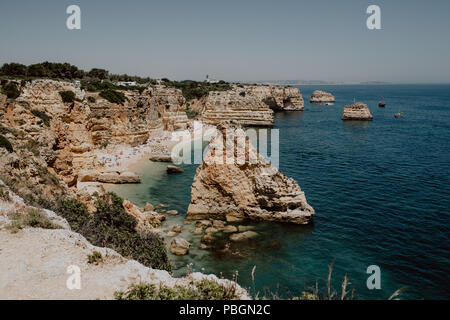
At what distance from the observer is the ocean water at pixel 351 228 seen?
1612 centimetres

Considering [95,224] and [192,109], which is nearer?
[95,224]

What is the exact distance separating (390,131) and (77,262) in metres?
69.5

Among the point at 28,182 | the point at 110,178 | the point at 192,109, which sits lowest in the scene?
the point at 110,178

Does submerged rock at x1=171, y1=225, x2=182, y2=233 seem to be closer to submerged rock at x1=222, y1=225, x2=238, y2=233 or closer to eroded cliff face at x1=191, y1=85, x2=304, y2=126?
submerged rock at x1=222, y1=225, x2=238, y2=233

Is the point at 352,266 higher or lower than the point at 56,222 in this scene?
lower

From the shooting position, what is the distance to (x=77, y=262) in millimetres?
7875

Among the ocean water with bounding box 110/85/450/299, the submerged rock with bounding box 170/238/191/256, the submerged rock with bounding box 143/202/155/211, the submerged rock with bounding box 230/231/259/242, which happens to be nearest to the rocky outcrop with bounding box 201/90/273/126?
the ocean water with bounding box 110/85/450/299

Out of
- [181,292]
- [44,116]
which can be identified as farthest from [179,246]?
[44,116]

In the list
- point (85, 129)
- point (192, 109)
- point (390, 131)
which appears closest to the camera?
point (85, 129)

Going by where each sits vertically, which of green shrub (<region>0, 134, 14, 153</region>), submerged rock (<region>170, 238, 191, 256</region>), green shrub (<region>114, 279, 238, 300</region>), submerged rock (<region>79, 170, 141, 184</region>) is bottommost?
submerged rock (<region>170, 238, 191, 256</region>)

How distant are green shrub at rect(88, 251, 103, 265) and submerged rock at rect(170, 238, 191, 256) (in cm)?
1057

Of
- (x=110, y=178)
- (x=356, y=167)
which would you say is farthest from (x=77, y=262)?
(x=356, y=167)

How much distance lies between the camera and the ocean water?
16.1 m
